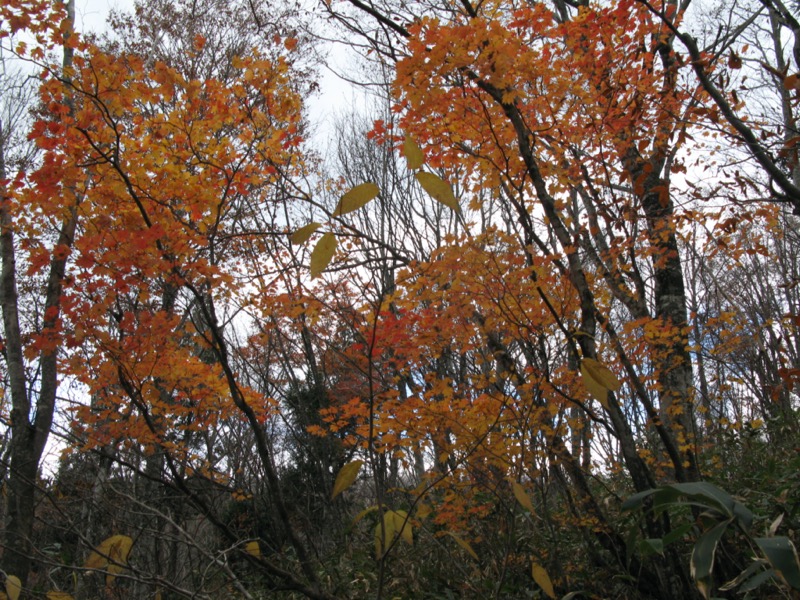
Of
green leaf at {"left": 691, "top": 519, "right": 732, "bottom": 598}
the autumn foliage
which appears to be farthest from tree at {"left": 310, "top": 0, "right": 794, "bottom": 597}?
green leaf at {"left": 691, "top": 519, "right": 732, "bottom": 598}

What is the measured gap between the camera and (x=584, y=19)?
4.91m

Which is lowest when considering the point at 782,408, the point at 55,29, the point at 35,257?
the point at 782,408

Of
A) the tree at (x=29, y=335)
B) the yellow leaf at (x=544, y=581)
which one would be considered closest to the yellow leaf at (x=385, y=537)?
the yellow leaf at (x=544, y=581)

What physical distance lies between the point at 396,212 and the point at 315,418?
11.1ft

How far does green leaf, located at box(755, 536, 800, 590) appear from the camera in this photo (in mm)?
539

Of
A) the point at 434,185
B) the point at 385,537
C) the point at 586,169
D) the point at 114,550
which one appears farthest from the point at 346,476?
the point at 586,169

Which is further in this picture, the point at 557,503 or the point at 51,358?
the point at 557,503

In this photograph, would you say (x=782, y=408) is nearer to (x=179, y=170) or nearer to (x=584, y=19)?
(x=584, y=19)

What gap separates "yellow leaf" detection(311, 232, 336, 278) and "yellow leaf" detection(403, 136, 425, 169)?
0.57 ft

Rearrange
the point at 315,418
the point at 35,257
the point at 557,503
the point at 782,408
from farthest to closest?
the point at 315,418
the point at 782,408
the point at 557,503
the point at 35,257

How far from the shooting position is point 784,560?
546 millimetres

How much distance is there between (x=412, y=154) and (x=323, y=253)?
0.22m

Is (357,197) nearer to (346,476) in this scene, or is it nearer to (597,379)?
(346,476)

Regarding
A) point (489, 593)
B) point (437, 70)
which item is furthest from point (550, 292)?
point (489, 593)
